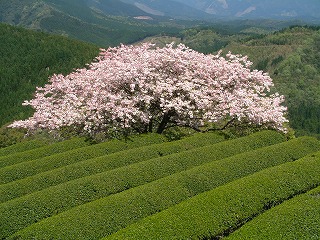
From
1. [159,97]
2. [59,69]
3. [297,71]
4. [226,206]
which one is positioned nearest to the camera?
[226,206]

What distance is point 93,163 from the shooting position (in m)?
19.5

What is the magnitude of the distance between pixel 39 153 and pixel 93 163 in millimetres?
4900

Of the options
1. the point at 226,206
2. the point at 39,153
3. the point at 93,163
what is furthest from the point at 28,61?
the point at 226,206

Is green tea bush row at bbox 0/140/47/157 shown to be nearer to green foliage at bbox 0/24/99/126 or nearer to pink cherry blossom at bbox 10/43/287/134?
pink cherry blossom at bbox 10/43/287/134

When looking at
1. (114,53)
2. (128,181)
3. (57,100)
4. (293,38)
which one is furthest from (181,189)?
(293,38)

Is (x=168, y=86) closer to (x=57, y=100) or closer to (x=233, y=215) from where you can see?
(x=57, y=100)

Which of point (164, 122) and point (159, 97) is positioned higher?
point (159, 97)

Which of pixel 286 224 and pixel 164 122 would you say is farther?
pixel 164 122

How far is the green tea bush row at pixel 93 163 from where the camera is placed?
57.7ft

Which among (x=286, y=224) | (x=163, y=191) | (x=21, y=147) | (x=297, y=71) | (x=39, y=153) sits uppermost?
(x=286, y=224)

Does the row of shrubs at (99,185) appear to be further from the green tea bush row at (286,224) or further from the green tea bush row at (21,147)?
the green tea bush row at (21,147)

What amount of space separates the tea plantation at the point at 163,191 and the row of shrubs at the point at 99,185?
40mm

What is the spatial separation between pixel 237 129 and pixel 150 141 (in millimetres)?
6345

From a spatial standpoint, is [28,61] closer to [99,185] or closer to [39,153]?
[39,153]
